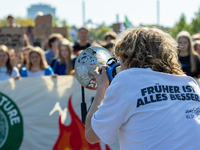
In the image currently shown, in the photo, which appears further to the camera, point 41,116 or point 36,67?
point 36,67

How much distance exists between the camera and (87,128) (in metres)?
1.50

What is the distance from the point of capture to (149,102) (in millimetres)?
1297

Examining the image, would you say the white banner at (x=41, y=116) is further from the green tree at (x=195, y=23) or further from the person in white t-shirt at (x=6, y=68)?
the green tree at (x=195, y=23)

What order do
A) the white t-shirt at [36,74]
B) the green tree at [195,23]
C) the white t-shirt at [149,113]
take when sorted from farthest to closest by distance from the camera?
the green tree at [195,23]
the white t-shirt at [36,74]
the white t-shirt at [149,113]

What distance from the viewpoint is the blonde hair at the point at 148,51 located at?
54.1 inches

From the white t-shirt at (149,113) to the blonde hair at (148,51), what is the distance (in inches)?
2.0

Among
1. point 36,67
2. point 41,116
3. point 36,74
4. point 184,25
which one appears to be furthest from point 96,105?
point 184,25

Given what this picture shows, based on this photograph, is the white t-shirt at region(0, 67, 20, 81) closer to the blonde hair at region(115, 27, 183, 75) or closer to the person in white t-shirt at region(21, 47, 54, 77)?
the person in white t-shirt at region(21, 47, 54, 77)

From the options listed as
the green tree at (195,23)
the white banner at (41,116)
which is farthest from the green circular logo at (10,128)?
the green tree at (195,23)

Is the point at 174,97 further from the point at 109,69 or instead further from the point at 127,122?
the point at 109,69

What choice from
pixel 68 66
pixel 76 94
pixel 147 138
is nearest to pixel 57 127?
pixel 76 94

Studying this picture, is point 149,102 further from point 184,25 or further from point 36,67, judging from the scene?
point 184,25

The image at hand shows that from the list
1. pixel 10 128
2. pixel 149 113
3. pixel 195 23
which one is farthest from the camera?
pixel 195 23

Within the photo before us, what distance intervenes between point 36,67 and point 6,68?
534mm
